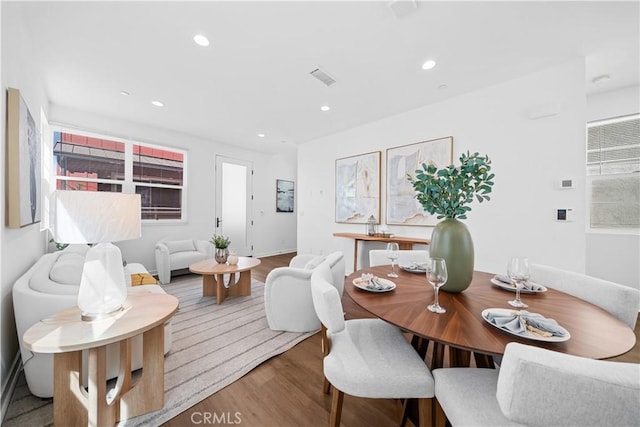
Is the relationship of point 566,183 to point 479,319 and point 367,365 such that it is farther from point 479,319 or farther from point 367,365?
point 367,365

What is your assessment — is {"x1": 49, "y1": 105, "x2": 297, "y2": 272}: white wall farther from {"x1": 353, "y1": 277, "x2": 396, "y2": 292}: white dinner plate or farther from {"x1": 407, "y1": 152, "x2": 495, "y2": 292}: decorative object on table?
{"x1": 407, "y1": 152, "x2": 495, "y2": 292}: decorative object on table

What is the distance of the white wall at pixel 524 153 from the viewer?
235 cm

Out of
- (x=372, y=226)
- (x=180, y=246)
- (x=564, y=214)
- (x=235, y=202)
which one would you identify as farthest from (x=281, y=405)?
(x=235, y=202)

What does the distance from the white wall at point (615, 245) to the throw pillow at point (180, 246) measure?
624 cm

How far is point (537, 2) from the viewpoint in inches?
66.2

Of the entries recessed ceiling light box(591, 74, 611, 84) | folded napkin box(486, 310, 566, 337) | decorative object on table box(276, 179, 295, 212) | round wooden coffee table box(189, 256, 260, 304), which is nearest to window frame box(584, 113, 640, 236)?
recessed ceiling light box(591, 74, 611, 84)

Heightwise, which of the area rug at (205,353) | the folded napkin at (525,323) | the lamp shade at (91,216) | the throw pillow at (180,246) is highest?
the lamp shade at (91,216)

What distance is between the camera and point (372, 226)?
3.80m

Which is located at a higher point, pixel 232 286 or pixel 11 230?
pixel 11 230

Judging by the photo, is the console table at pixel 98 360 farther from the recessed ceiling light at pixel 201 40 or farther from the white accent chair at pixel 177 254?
the white accent chair at pixel 177 254

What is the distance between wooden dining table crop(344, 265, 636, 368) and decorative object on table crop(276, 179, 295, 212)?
17.2ft

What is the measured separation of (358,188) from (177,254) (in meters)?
3.44

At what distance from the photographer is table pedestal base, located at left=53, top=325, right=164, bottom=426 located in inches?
43.1

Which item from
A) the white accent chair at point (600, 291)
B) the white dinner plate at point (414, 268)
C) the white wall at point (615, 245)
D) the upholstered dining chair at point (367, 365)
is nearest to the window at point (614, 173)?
the white wall at point (615, 245)
